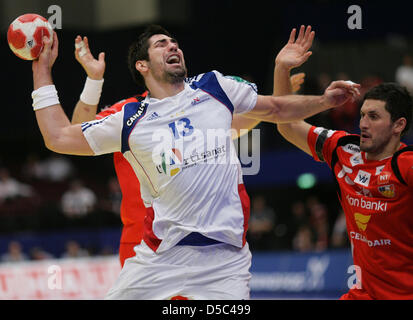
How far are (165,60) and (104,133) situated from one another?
0.84 m

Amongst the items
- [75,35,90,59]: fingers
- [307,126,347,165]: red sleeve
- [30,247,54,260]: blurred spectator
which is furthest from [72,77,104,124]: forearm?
[30,247,54,260]: blurred spectator

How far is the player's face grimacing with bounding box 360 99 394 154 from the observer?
5.76 metres

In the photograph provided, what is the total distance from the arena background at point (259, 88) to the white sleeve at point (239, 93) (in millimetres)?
9535

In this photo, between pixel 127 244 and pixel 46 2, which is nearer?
pixel 127 244

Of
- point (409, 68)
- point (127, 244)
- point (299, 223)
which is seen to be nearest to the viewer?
point (127, 244)

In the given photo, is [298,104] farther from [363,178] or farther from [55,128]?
[55,128]

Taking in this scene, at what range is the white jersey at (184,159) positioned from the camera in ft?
17.4

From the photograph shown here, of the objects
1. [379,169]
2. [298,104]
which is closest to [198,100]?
[298,104]

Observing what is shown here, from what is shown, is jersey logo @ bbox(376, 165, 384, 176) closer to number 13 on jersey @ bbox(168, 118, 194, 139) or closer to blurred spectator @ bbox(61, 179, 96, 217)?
number 13 on jersey @ bbox(168, 118, 194, 139)

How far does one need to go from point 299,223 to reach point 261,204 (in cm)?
162

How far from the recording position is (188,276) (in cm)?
523

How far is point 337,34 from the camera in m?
23.7

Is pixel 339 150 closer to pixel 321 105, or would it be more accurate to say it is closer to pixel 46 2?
pixel 321 105
